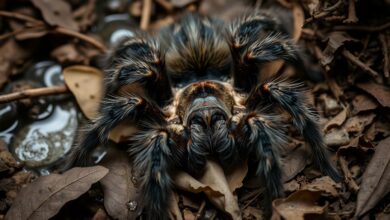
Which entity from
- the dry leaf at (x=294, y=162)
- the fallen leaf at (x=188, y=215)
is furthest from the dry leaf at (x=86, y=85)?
the dry leaf at (x=294, y=162)

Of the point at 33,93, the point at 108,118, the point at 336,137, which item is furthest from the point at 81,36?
the point at 336,137

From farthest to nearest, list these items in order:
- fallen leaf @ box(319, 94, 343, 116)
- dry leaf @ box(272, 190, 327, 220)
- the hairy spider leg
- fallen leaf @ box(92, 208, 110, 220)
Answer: fallen leaf @ box(319, 94, 343, 116) < the hairy spider leg < fallen leaf @ box(92, 208, 110, 220) < dry leaf @ box(272, 190, 327, 220)

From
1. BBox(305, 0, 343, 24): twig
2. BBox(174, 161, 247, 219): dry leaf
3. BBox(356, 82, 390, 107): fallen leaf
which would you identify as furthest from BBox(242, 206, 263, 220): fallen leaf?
BBox(305, 0, 343, 24): twig

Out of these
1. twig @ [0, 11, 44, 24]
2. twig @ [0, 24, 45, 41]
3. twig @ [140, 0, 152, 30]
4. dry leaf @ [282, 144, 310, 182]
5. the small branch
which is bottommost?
dry leaf @ [282, 144, 310, 182]

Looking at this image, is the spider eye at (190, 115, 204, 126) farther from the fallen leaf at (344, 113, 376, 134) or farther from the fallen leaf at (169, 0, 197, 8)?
the fallen leaf at (169, 0, 197, 8)

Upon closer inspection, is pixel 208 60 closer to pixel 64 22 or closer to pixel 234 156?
pixel 234 156

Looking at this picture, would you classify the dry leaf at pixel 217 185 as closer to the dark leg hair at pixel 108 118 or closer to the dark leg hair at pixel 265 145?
the dark leg hair at pixel 265 145
